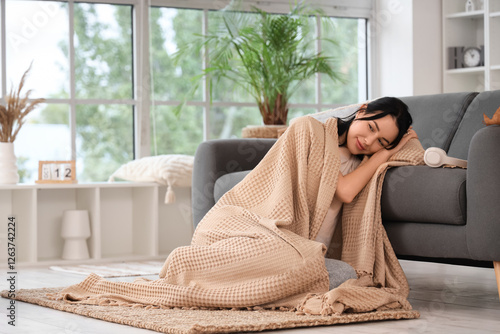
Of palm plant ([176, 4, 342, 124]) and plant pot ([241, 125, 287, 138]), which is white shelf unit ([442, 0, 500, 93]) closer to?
palm plant ([176, 4, 342, 124])

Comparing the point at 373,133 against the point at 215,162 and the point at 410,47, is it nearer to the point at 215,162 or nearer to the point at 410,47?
the point at 215,162

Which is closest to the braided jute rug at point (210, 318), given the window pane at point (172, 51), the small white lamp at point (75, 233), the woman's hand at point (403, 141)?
the woman's hand at point (403, 141)

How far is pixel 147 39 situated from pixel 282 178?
101 inches

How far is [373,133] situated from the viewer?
259 cm

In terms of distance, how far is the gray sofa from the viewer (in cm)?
220

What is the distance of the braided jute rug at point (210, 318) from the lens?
1909 mm

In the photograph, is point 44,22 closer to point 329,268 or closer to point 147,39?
point 147,39

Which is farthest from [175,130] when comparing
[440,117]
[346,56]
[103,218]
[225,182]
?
[440,117]

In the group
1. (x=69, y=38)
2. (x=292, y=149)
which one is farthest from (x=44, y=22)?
(x=292, y=149)

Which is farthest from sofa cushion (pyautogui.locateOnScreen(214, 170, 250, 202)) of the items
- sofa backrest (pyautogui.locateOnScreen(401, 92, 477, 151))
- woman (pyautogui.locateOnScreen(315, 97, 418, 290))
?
sofa backrest (pyautogui.locateOnScreen(401, 92, 477, 151))

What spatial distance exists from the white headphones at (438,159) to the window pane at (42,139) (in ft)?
9.01

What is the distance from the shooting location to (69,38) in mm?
4660

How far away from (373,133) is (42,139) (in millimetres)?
2611

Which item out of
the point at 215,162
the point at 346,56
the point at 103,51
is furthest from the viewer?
the point at 346,56
